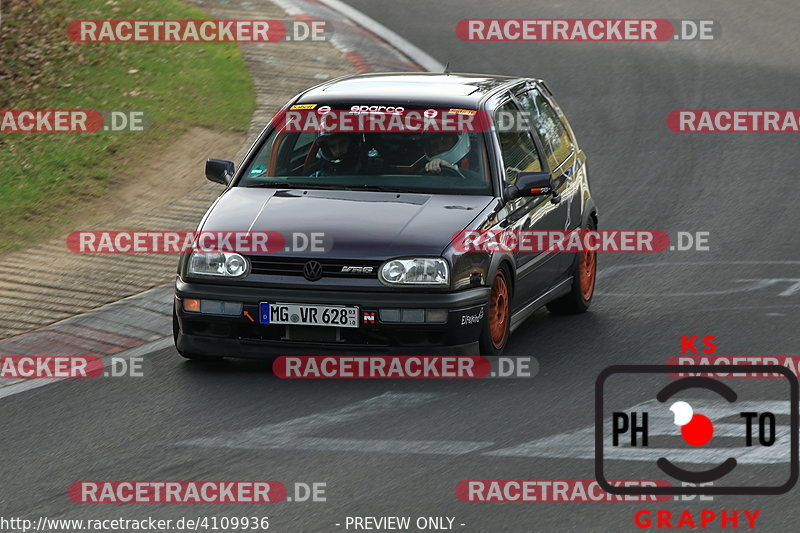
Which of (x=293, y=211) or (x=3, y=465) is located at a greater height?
(x=293, y=211)

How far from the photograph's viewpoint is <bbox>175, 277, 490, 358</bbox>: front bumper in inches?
359

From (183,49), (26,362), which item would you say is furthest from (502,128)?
(183,49)

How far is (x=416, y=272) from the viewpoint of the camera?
30.0 feet

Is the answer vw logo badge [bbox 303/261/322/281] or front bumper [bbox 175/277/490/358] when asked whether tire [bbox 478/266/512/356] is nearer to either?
front bumper [bbox 175/277/490/358]

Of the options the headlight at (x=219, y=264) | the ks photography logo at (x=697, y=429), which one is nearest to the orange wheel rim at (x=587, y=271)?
the ks photography logo at (x=697, y=429)

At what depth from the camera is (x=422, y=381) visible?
9.29 metres

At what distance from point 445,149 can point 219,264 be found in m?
1.86

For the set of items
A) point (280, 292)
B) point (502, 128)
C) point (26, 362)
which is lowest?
point (26, 362)

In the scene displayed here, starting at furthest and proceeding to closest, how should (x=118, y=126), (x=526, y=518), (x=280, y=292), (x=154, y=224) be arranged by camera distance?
(x=118, y=126), (x=154, y=224), (x=280, y=292), (x=526, y=518)

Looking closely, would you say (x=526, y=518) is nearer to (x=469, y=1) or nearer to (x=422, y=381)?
(x=422, y=381)

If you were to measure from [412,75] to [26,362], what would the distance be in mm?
3560

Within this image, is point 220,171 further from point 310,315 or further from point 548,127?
point 548,127

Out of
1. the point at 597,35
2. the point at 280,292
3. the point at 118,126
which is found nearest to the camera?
the point at 280,292
